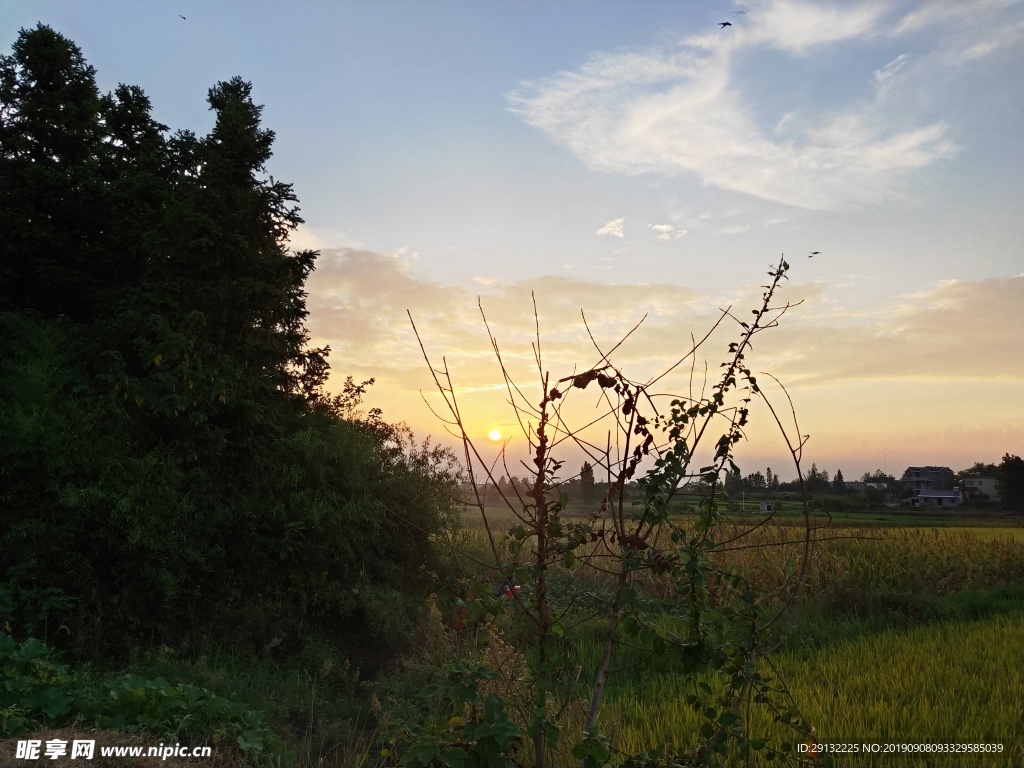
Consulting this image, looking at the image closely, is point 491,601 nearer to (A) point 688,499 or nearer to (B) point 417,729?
(B) point 417,729

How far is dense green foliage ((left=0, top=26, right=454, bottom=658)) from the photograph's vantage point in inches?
350

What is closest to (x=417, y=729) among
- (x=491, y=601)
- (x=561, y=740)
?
(x=491, y=601)

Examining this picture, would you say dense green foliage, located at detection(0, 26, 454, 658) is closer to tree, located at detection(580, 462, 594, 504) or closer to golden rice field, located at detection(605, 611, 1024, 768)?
golden rice field, located at detection(605, 611, 1024, 768)

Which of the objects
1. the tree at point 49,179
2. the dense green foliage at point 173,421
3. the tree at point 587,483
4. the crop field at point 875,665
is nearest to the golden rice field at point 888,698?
the crop field at point 875,665

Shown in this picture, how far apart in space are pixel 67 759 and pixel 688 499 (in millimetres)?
4129

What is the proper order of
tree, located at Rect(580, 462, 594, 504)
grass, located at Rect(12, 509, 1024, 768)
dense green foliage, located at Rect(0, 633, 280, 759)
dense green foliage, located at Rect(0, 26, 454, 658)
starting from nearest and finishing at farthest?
tree, located at Rect(580, 462, 594, 504) → dense green foliage, located at Rect(0, 633, 280, 759) → grass, located at Rect(12, 509, 1024, 768) → dense green foliage, located at Rect(0, 26, 454, 658)

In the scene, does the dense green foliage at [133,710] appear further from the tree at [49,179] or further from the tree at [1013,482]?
the tree at [1013,482]

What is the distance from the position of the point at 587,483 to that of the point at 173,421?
25.2 feet

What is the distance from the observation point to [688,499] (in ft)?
12.0

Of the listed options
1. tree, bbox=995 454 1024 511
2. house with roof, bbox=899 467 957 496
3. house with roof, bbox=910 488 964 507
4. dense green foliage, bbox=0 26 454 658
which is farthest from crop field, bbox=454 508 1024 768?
house with roof, bbox=899 467 957 496

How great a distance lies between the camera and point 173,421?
31.7ft

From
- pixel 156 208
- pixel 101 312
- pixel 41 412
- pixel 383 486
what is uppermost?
pixel 156 208

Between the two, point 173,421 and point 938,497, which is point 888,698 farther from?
point 938,497

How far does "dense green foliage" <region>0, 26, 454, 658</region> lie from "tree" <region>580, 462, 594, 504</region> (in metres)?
6.13
